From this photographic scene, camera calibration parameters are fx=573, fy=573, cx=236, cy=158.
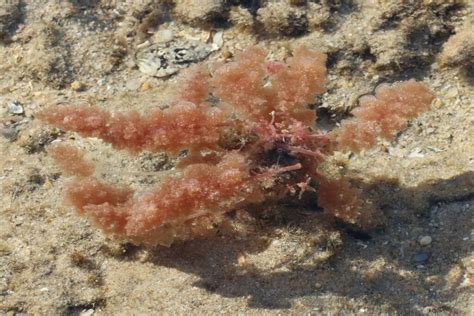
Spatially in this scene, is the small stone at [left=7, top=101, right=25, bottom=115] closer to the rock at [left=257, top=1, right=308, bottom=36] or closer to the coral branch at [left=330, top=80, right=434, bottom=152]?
the rock at [left=257, top=1, right=308, bottom=36]

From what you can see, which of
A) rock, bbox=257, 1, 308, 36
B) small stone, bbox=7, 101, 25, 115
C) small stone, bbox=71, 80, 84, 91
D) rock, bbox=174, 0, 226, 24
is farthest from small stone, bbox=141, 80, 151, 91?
rock, bbox=257, 1, 308, 36

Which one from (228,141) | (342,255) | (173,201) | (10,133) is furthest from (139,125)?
(10,133)

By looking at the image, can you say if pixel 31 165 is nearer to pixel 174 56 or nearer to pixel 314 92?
pixel 174 56

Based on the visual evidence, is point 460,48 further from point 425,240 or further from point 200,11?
point 200,11

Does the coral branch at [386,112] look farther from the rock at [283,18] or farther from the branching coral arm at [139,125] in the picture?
the rock at [283,18]

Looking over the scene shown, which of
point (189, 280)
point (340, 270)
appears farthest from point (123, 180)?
point (340, 270)

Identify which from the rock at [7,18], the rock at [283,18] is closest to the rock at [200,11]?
the rock at [283,18]

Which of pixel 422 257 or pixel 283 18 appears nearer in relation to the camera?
pixel 422 257

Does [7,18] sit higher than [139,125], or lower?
lower
